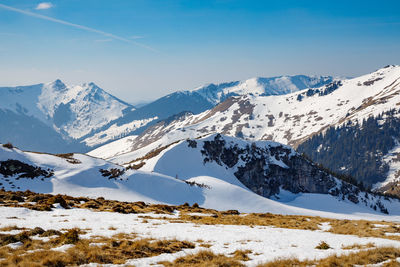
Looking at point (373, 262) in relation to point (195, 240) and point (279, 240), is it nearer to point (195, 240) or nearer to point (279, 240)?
point (279, 240)

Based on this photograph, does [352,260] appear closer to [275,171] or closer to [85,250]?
[85,250]

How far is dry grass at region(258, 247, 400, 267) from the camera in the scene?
14.6m

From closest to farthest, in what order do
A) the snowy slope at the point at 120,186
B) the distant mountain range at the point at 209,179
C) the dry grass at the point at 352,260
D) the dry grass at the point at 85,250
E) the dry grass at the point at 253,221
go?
the dry grass at the point at 85,250, the dry grass at the point at 352,260, the dry grass at the point at 253,221, the snowy slope at the point at 120,186, the distant mountain range at the point at 209,179

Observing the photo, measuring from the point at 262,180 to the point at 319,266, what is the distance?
144 m

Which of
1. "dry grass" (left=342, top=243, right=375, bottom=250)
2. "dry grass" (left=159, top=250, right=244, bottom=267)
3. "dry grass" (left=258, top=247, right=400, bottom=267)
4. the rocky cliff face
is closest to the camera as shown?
"dry grass" (left=258, top=247, right=400, bottom=267)

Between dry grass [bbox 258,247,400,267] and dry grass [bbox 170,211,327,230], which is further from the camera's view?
dry grass [bbox 170,211,327,230]

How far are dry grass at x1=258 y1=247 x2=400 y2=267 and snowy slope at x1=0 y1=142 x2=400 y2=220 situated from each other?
58819 mm

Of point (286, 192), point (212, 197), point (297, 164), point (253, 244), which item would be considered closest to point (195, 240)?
point (253, 244)

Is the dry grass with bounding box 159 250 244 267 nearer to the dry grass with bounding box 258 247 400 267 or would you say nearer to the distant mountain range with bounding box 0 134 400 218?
the dry grass with bounding box 258 247 400 267

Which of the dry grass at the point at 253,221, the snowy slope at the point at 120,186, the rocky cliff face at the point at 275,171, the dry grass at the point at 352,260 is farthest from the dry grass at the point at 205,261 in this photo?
the rocky cliff face at the point at 275,171

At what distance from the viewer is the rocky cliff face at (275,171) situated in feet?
482

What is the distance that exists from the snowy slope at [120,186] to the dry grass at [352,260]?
193 feet

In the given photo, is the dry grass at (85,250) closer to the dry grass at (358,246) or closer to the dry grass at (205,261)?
the dry grass at (205,261)

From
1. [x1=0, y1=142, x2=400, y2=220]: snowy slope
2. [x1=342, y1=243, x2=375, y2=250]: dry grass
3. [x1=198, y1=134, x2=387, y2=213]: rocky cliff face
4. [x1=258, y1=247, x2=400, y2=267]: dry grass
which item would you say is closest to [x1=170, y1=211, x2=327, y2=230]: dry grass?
[x1=342, y1=243, x2=375, y2=250]: dry grass
